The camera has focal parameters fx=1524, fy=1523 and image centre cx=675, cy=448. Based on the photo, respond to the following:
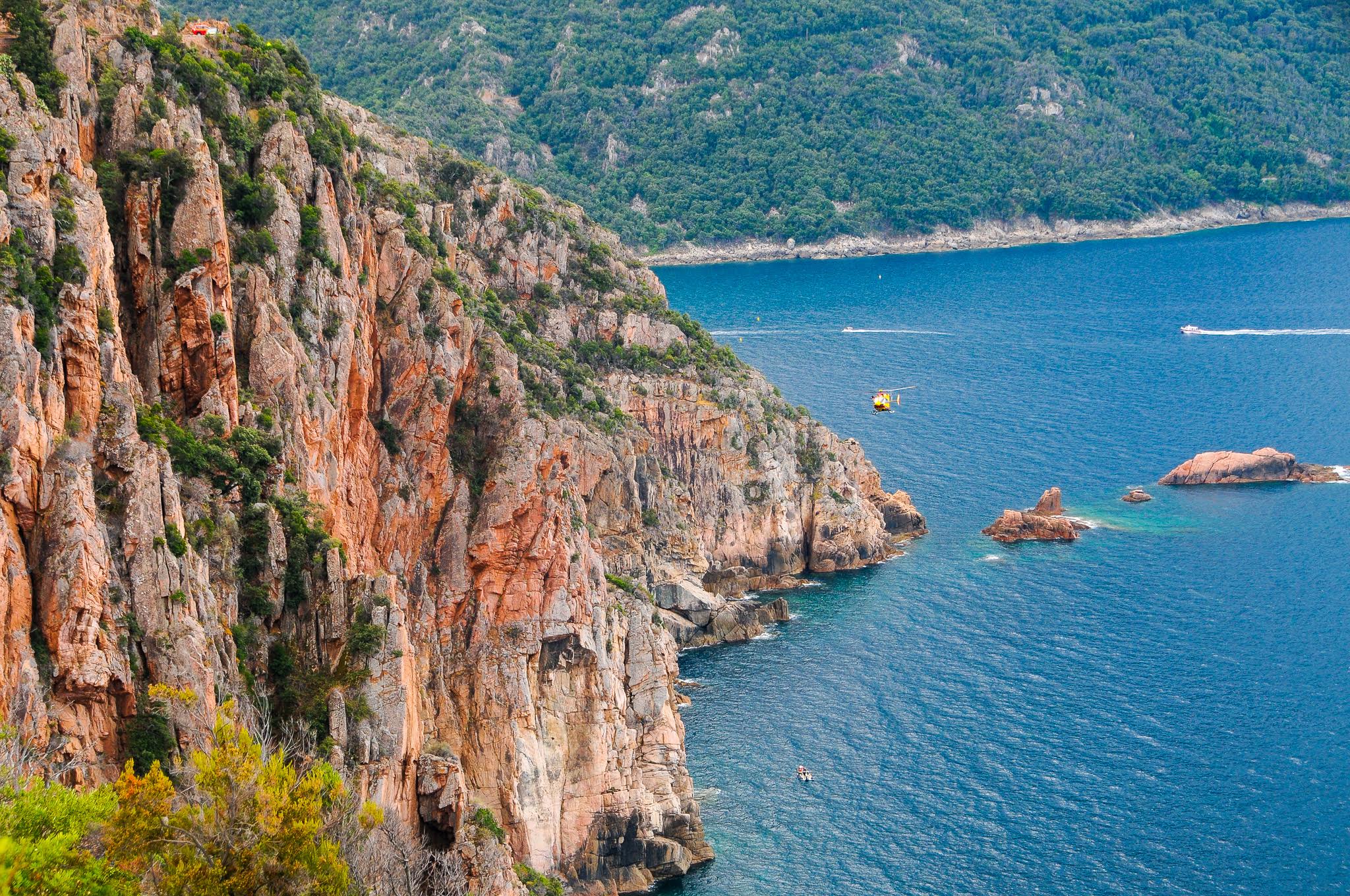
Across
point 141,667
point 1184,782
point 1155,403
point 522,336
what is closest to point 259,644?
point 141,667

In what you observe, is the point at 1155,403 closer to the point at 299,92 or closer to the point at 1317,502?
the point at 1317,502

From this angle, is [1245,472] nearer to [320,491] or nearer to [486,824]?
[486,824]

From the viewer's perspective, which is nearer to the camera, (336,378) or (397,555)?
(336,378)

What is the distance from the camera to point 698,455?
127 metres

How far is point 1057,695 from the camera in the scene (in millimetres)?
97438

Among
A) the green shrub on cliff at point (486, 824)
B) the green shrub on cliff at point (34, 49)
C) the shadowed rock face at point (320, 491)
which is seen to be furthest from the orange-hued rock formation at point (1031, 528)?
the green shrub on cliff at point (34, 49)

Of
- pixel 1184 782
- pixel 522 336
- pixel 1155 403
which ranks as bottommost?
pixel 1184 782

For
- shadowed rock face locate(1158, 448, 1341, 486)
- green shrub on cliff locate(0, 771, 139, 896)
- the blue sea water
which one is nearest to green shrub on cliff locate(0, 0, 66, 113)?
green shrub on cliff locate(0, 771, 139, 896)

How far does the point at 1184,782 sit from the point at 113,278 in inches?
2510

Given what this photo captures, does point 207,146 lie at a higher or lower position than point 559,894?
higher

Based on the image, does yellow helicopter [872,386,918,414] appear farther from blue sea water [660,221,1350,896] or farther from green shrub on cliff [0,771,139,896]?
green shrub on cliff [0,771,139,896]

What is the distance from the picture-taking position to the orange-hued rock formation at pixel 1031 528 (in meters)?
128

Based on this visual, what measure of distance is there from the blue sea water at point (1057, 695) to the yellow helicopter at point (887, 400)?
3.23m

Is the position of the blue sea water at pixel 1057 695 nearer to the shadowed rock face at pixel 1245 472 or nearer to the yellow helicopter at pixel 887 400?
the shadowed rock face at pixel 1245 472
